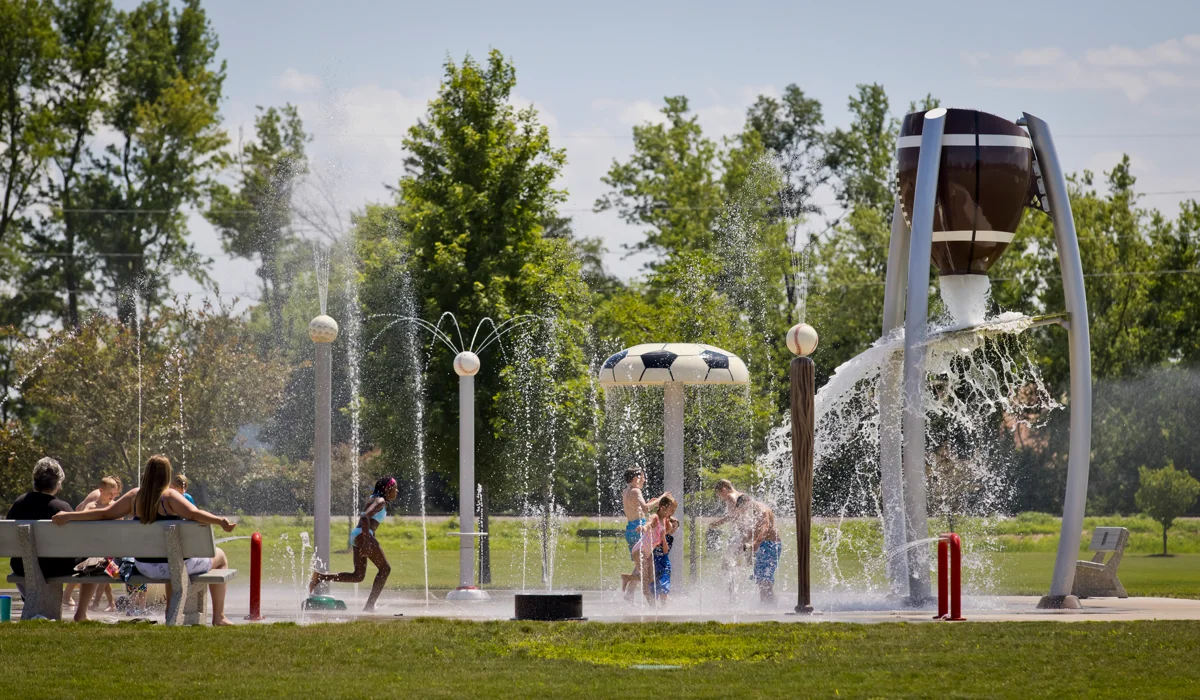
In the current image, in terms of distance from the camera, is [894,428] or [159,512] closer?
[159,512]

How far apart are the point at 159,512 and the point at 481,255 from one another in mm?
13487

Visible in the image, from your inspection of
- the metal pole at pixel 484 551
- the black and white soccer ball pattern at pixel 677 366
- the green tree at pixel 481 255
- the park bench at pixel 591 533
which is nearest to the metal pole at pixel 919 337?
the black and white soccer ball pattern at pixel 677 366

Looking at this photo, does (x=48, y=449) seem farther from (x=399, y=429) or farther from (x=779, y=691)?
(x=779, y=691)

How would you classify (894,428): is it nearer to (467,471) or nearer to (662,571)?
(662,571)

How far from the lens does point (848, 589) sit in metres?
15.9

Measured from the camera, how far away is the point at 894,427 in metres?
14.1

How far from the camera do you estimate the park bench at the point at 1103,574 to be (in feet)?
47.6

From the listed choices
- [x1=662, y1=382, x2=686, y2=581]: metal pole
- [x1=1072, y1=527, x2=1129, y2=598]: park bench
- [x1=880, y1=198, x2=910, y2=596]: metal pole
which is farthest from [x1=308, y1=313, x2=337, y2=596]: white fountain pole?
[x1=1072, y1=527, x2=1129, y2=598]: park bench

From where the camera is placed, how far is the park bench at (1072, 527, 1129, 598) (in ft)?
47.6

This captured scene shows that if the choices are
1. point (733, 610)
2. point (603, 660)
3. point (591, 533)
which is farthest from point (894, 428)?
point (591, 533)

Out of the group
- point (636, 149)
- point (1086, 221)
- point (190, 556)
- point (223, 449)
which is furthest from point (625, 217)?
point (190, 556)

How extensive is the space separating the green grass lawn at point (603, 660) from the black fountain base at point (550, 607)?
0.42 m

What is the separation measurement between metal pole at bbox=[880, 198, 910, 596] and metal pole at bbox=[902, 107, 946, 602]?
19cm

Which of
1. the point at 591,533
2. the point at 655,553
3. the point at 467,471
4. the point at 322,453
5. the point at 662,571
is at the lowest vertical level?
the point at 591,533
